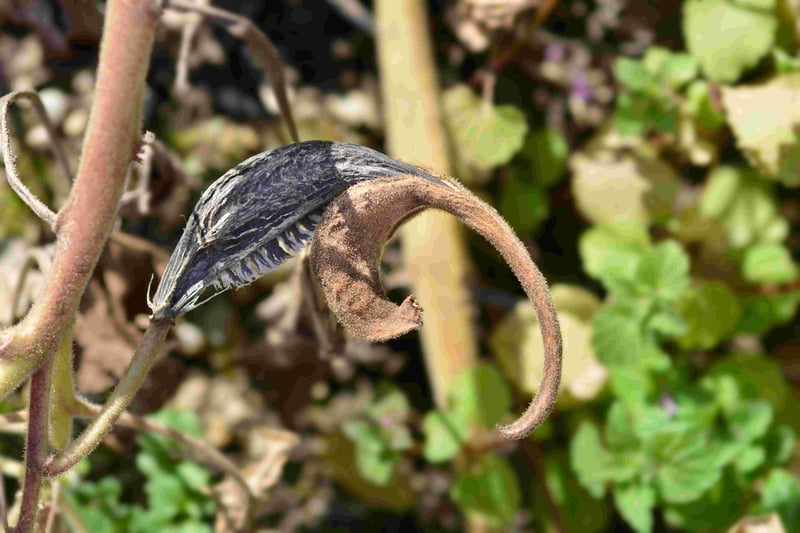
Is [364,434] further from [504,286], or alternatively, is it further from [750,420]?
[750,420]

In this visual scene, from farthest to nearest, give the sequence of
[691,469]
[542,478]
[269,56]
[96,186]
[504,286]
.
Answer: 1. [504,286]
2. [542,478]
3. [691,469]
4. [269,56]
5. [96,186]

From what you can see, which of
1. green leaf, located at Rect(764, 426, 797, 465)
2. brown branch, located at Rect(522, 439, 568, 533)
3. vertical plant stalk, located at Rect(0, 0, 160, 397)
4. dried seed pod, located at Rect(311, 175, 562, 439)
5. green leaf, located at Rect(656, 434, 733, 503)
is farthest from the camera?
brown branch, located at Rect(522, 439, 568, 533)

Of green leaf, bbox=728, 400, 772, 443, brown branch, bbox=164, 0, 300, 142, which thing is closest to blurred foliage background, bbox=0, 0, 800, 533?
green leaf, bbox=728, 400, 772, 443

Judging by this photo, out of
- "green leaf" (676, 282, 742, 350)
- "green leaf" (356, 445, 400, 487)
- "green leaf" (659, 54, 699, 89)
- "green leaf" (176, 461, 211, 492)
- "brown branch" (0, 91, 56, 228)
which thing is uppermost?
"brown branch" (0, 91, 56, 228)

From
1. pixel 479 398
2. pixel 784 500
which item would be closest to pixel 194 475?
pixel 479 398

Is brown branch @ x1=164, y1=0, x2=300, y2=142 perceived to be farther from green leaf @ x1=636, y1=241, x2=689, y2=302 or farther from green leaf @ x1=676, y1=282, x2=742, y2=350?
green leaf @ x1=676, y1=282, x2=742, y2=350

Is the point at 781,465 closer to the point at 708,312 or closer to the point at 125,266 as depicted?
the point at 708,312
